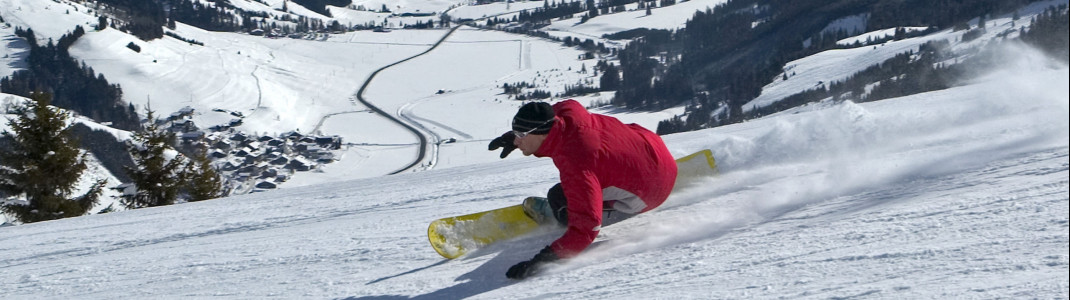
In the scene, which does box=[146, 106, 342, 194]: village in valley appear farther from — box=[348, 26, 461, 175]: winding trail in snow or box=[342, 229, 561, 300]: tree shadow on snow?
box=[342, 229, 561, 300]: tree shadow on snow

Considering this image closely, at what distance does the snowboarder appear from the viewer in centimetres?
402

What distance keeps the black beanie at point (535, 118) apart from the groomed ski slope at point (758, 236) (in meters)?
0.69

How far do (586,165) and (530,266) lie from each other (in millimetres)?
551

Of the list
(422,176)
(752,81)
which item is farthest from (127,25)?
(422,176)

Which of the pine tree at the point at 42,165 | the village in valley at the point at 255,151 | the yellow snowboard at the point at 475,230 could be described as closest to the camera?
the yellow snowboard at the point at 475,230

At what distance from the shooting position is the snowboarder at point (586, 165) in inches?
158

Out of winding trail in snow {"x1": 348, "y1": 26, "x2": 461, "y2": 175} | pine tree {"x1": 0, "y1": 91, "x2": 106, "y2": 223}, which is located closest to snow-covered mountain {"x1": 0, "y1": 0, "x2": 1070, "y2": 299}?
pine tree {"x1": 0, "y1": 91, "x2": 106, "y2": 223}

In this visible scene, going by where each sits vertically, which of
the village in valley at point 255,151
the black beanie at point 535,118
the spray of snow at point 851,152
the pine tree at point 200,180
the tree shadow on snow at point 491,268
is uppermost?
the black beanie at point 535,118

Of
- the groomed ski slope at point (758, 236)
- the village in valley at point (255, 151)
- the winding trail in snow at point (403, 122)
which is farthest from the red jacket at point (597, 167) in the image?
the village in valley at point (255, 151)

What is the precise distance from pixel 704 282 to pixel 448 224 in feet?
6.19

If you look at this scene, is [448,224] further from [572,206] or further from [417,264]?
[572,206]

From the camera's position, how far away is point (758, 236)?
4.03 m

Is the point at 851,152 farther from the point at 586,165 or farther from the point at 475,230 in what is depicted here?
the point at 475,230

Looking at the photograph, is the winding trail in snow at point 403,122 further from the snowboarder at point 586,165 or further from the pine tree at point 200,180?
the snowboarder at point 586,165
